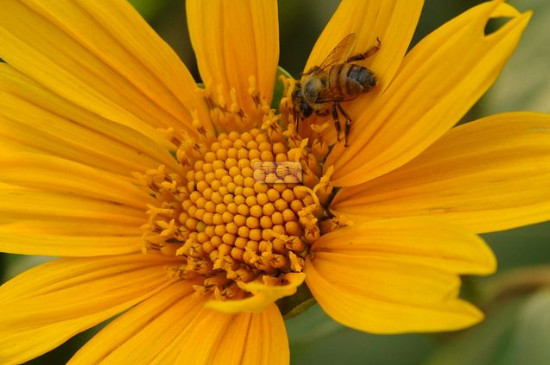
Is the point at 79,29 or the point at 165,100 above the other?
the point at 79,29

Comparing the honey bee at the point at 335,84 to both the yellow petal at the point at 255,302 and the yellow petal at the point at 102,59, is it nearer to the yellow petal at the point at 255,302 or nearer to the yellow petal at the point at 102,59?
the yellow petal at the point at 102,59

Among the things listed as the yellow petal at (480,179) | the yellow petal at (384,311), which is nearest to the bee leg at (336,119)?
the yellow petal at (480,179)

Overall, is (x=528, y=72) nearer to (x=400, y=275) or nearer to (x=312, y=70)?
(x=312, y=70)

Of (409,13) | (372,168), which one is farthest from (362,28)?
(372,168)

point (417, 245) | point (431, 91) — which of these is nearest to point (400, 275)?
point (417, 245)

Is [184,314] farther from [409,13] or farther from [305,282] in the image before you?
[409,13]

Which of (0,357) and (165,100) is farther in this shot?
(165,100)
